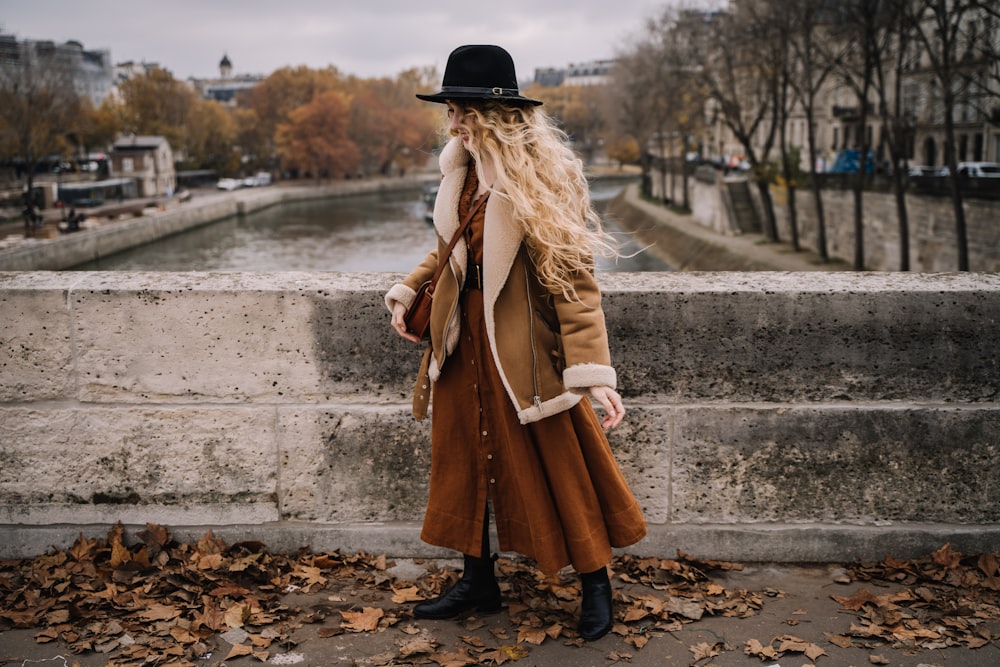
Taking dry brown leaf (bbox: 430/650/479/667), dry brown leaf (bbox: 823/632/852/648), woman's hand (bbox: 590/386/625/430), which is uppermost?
woman's hand (bbox: 590/386/625/430)

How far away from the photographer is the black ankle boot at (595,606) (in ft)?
9.33

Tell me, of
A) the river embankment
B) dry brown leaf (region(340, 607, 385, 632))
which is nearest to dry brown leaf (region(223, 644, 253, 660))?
dry brown leaf (region(340, 607, 385, 632))

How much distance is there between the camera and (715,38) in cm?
3516

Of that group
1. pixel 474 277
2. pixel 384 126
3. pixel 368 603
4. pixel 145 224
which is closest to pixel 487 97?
pixel 474 277

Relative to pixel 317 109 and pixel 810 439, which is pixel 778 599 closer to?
pixel 810 439

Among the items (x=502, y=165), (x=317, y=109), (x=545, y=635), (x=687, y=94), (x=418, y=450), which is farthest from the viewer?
(x=317, y=109)

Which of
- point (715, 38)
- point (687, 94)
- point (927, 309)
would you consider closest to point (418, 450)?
point (927, 309)

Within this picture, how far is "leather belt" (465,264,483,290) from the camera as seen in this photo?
280 cm

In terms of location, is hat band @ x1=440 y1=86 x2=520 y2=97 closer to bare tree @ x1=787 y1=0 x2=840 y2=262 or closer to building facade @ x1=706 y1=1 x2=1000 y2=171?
building facade @ x1=706 y1=1 x2=1000 y2=171

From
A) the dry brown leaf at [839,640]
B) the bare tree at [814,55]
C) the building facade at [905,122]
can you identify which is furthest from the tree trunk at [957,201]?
the dry brown leaf at [839,640]

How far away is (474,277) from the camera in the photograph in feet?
9.25

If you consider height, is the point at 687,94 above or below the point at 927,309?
above

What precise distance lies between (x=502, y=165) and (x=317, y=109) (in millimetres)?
96124

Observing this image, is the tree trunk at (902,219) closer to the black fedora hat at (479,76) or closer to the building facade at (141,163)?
the black fedora hat at (479,76)
